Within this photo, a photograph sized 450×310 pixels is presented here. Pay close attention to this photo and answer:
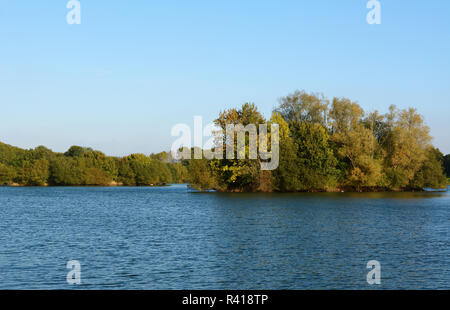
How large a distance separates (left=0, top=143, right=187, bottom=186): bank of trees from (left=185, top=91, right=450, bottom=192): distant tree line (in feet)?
235

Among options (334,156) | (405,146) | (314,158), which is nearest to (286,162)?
(314,158)

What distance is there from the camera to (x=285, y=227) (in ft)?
123

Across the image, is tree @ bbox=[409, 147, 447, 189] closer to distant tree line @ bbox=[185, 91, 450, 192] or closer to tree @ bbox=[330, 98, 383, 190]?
distant tree line @ bbox=[185, 91, 450, 192]

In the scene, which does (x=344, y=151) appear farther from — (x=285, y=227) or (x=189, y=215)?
(x=285, y=227)

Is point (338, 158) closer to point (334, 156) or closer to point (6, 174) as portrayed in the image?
point (334, 156)

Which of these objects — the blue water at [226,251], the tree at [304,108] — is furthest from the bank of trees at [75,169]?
the blue water at [226,251]

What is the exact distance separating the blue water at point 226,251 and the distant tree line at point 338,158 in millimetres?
43209

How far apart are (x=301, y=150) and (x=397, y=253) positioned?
64298 millimetres

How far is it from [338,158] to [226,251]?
70621 millimetres

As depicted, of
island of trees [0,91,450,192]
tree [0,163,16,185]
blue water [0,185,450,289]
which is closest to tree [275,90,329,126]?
island of trees [0,91,450,192]

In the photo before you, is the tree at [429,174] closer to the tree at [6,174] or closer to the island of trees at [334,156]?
the island of trees at [334,156]

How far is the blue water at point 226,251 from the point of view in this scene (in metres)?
19.8
